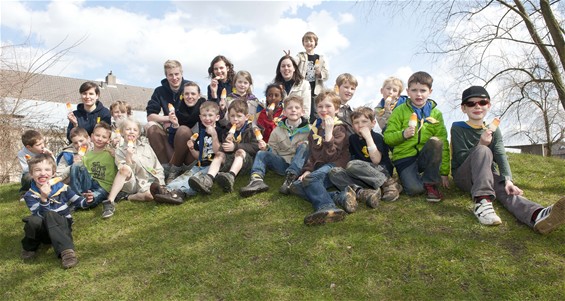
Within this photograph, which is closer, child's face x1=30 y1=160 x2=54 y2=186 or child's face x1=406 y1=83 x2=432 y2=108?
child's face x1=30 y1=160 x2=54 y2=186

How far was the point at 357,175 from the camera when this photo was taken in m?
5.12

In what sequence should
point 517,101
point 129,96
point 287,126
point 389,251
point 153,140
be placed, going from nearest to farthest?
1. point 389,251
2. point 287,126
3. point 153,140
4. point 517,101
5. point 129,96

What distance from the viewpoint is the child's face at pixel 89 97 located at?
265 inches

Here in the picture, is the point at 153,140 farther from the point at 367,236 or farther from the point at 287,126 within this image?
the point at 367,236

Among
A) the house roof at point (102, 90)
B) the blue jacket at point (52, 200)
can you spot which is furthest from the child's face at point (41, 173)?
the house roof at point (102, 90)

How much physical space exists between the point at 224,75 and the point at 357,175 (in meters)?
3.42

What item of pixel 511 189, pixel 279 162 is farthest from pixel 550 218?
pixel 279 162

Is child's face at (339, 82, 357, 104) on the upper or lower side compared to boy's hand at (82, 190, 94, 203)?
upper

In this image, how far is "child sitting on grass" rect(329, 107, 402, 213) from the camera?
507 centimetres

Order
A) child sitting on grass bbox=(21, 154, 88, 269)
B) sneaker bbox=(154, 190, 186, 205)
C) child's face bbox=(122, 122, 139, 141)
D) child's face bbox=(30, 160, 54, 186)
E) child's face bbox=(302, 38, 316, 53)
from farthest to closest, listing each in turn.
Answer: child's face bbox=(302, 38, 316, 53) < child's face bbox=(122, 122, 139, 141) < sneaker bbox=(154, 190, 186, 205) < child's face bbox=(30, 160, 54, 186) < child sitting on grass bbox=(21, 154, 88, 269)

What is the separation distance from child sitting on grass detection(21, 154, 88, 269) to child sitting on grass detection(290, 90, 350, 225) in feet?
8.89

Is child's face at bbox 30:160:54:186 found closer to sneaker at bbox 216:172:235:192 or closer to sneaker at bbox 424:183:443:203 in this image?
sneaker at bbox 216:172:235:192

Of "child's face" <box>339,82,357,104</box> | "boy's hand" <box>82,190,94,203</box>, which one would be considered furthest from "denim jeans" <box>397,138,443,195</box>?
"boy's hand" <box>82,190,94,203</box>

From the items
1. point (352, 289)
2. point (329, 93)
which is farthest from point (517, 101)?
point (352, 289)
